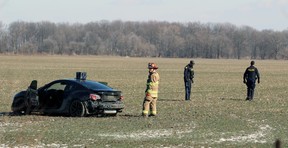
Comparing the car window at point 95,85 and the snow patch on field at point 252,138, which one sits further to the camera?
the car window at point 95,85

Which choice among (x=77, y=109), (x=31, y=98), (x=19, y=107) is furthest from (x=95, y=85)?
(x=19, y=107)

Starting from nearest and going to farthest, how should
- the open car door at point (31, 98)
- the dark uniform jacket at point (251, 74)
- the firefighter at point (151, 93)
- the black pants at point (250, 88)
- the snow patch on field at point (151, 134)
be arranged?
the snow patch on field at point (151, 134), the firefighter at point (151, 93), the open car door at point (31, 98), the dark uniform jacket at point (251, 74), the black pants at point (250, 88)

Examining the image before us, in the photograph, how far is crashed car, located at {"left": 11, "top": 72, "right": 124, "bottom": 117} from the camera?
16656 millimetres

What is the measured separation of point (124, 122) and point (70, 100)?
7.09ft

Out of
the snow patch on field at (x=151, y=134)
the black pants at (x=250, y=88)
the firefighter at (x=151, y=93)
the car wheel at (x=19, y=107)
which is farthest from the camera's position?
the black pants at (x=250, y=88)

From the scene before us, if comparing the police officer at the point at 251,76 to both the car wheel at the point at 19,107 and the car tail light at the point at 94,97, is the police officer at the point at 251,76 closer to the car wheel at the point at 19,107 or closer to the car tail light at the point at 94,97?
the car tail light at the point at 94,97

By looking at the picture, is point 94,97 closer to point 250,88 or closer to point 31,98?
point 31,98

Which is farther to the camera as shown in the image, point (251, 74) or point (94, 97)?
point (251, 74)

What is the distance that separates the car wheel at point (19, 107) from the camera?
17.3 meters

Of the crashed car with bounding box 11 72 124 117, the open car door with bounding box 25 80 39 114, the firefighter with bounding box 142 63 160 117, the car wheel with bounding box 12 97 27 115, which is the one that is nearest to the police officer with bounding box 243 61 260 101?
the firefighter with bounding box 142 63 160 117

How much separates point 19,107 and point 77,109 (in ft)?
6.51

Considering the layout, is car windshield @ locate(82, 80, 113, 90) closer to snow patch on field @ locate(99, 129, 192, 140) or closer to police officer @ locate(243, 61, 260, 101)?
snow patch on field @ locate(99, 129, 192, 140)

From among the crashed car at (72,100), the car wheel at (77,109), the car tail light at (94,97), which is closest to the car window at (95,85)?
the crashed car at (72,100)

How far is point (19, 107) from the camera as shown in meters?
17.3
